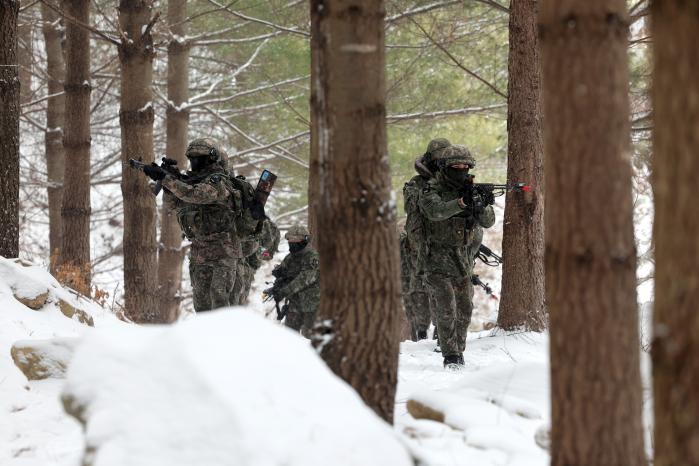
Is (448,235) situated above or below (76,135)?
below

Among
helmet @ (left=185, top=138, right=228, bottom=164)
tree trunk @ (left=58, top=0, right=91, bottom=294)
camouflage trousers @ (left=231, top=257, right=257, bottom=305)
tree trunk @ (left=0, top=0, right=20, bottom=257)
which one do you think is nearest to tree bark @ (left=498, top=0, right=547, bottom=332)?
camouflage trousers @ (left=231, top=257, right=257, bottom=305)

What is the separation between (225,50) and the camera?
1444cm

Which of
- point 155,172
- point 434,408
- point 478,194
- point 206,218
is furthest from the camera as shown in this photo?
point 206,218

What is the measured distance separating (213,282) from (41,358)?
7.51 ft

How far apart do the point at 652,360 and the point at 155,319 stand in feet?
29.2

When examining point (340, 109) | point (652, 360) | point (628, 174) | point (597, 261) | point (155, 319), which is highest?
point (340, 109)

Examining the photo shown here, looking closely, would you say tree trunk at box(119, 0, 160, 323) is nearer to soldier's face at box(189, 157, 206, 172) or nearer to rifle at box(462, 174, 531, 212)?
soldier's face at box(189, 157, 206, 172)

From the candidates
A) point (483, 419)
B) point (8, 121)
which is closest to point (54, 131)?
point (8, 121)

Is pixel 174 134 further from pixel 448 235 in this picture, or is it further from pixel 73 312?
pixel 448 235

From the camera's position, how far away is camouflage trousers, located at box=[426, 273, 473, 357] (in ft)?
22.8

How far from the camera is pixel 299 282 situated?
9.07 metres

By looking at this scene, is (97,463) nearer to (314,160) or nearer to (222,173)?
(314,160)

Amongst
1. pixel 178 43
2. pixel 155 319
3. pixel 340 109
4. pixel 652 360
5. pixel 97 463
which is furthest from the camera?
pixel 178 43

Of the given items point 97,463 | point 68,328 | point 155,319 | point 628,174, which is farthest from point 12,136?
point 628,174
